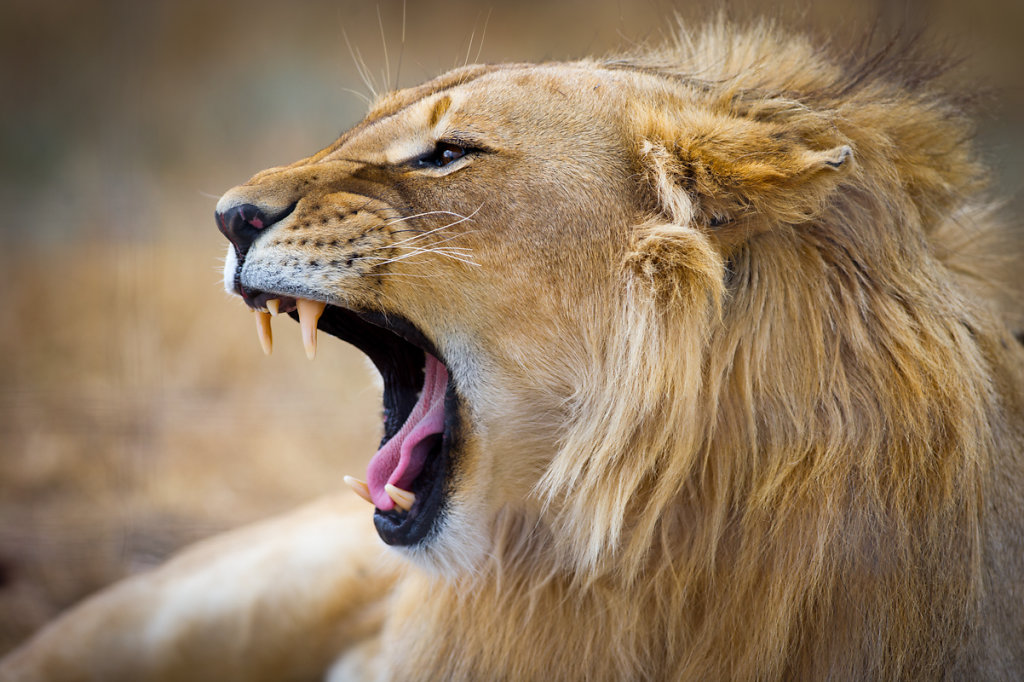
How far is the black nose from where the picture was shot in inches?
41.4

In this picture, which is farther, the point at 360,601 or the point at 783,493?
the point at 360,601

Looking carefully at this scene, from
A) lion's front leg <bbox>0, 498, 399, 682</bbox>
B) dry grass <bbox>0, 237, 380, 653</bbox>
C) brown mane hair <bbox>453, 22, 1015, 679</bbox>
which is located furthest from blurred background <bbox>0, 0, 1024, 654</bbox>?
brown mane hair <bbox>453, 22, 1015, 679</bbox>

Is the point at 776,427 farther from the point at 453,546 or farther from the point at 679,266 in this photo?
the point at 453,546

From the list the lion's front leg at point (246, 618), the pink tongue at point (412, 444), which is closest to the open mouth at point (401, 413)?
the pink tongue at point (412, 444)

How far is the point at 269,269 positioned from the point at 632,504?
479 millimetres

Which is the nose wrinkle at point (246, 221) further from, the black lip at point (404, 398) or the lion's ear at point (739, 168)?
the lion's ear at point (739, 168)

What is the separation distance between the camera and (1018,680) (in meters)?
0.99

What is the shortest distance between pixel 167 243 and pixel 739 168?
2.70m

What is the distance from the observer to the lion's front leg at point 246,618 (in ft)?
5.21

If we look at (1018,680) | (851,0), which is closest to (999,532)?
(1018,680)

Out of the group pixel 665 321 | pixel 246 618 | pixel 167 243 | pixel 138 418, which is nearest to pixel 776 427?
pixel 665 321

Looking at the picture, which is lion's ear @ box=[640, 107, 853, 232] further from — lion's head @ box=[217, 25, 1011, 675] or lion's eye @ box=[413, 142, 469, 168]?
lion's eye @ box=[413, 142, 469, 168]

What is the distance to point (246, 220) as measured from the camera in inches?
41.5

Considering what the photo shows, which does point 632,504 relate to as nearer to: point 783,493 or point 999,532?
point 783,493
